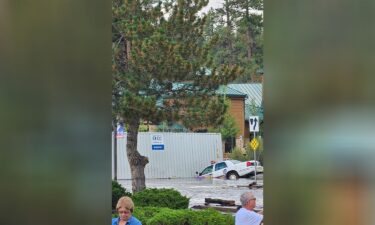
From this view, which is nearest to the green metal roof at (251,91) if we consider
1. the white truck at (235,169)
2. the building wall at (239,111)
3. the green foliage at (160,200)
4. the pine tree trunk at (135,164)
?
the building wall at (239,111)

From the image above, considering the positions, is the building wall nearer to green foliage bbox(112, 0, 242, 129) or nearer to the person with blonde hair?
green foliage bbox(112, 0, 242, 129)

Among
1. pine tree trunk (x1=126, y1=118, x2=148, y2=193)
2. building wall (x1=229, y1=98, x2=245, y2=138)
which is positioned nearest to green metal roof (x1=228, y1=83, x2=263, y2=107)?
building wall (x1=229, y1=98, x2=245, y2=138)

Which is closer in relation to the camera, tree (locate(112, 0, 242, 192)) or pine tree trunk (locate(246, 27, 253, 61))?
tree (locate(112, 0, 242, 192))

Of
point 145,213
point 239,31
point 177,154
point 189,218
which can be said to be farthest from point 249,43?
point 189,218

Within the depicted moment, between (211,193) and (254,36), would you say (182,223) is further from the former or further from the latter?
(254,36)

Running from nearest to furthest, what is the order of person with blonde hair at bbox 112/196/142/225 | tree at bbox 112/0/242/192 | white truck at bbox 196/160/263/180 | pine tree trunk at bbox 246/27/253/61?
person with blonde hair at bbox 112/196/142/225 < tree at bbox 112/0/242/192 < white truck at bbox 196/160/263/180 < pine tree trunk at bbox 246/27/253/61

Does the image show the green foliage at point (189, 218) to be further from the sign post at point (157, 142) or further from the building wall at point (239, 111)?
the building wall at point (239, 111)

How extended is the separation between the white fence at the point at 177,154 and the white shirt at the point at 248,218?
24281 mm

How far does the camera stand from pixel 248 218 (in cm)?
566

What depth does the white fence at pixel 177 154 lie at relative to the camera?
30.8 meters

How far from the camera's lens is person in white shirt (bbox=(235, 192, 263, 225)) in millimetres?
5633
